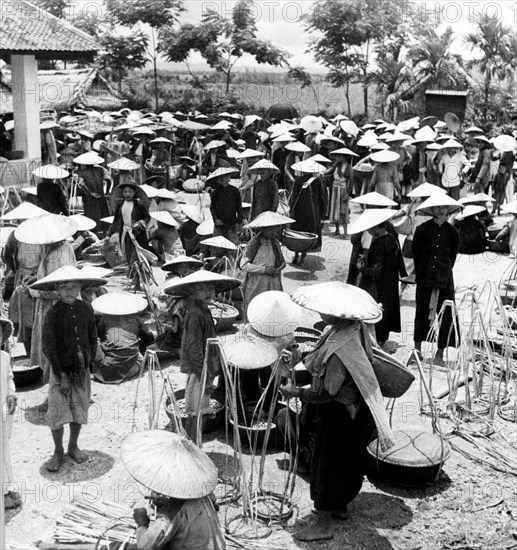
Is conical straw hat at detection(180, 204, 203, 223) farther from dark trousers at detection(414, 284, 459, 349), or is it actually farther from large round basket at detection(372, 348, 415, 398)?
large round basket at detection(372, 348, 415, 398)

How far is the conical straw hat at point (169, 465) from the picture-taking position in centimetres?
379

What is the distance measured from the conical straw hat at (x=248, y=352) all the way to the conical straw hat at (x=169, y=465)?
56.8 inches

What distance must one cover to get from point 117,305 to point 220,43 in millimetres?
23991

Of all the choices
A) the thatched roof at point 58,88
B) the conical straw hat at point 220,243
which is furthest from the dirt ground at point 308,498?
the thatched roof at point 58,88

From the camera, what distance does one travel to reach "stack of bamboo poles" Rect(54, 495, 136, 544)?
14.1ft

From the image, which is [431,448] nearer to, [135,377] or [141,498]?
[141,498]

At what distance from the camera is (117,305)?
6953 millimetres

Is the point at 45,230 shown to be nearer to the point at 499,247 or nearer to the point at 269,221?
the point at 269,221

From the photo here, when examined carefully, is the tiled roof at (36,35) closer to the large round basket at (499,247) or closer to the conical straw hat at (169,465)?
the large round basket at (499,247)

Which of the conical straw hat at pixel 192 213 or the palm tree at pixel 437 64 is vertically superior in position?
the palm tree at pixel 437 64

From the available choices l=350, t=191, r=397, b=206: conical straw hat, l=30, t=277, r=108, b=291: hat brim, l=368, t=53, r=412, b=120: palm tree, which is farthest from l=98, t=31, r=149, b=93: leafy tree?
l=30, t=277, r=108, b=291: hat brim

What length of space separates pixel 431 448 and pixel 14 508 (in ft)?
8.61

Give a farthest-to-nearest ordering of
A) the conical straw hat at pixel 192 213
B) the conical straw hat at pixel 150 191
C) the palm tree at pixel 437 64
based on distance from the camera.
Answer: the palm tree at pixel 437 64, the conical straw hat at pixel 150 191, the conical straw hat at pixel 192 213

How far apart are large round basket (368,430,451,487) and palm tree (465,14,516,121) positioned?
2389cm
